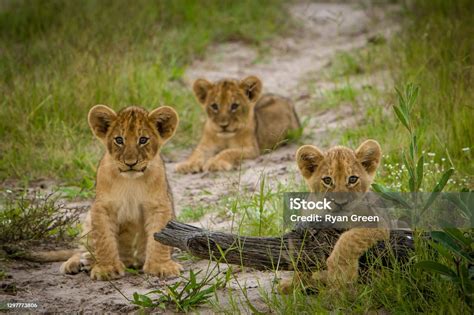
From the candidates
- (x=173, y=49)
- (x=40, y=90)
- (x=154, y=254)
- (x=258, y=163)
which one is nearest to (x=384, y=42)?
(x=173, y=49)

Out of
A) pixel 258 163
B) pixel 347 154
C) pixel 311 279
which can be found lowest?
pixel 258 163

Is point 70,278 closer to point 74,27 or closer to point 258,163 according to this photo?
point 258,163

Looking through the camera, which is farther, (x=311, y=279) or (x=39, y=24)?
(x=39, y=24)

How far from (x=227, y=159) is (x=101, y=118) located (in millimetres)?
3372

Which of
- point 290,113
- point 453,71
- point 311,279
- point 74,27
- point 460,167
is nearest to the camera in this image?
point 311,279

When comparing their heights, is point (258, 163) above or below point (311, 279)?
below

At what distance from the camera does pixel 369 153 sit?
5664 mm

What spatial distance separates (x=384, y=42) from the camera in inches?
484

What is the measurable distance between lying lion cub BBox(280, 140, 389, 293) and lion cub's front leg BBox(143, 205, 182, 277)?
100cm

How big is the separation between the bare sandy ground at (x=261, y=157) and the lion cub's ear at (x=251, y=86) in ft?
2.26

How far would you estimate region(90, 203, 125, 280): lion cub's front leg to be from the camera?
620cm

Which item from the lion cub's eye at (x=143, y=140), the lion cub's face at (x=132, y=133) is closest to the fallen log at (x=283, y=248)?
the lion cub's face at (x=132, y=133)

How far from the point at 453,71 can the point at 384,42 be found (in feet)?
10.2

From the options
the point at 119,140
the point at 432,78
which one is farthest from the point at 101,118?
the point at 432,78
